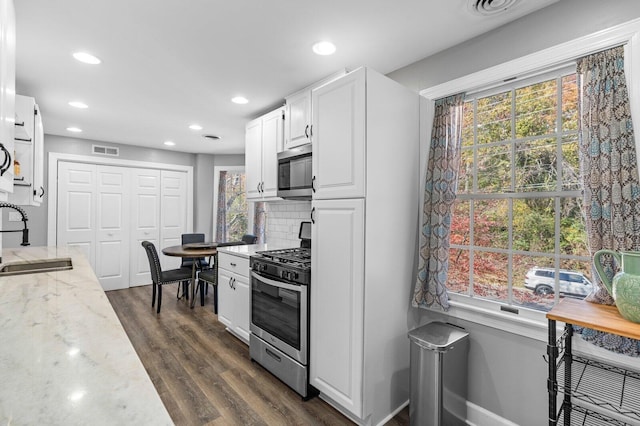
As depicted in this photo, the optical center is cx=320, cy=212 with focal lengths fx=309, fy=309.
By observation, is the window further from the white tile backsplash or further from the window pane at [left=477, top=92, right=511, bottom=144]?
the white tile backsplash

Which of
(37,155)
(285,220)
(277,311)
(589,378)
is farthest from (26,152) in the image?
(589,378)

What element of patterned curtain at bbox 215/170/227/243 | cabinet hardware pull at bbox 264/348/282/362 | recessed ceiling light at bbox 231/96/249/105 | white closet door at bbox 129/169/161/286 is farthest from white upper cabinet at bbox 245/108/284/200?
white closet door at bbox 129/169/161/286

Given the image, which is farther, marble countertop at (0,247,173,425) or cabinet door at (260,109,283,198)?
cabinet door at (260,109,283,198)

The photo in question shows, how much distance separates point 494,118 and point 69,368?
2.43 metres

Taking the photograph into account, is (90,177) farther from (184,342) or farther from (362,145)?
(362,145)

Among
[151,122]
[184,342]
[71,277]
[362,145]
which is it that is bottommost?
[184,342]

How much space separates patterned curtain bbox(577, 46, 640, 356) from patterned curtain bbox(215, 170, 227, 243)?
19.3ft

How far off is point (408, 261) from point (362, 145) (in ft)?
3.01

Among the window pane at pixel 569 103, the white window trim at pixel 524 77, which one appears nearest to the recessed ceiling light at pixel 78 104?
the white window trim at pixel 524 77

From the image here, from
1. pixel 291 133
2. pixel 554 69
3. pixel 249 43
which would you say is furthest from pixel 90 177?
pixel 554 69

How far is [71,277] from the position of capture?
5.93 feet

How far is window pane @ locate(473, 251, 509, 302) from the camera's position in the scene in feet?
6.63

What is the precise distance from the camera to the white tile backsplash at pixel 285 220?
3459 mm

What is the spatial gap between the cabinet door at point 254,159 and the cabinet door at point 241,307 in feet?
3.24
